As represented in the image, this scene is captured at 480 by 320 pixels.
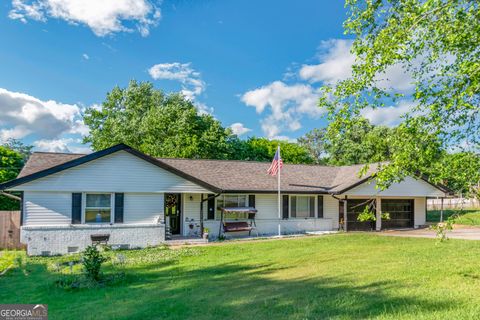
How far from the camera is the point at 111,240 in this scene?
54.4 ft

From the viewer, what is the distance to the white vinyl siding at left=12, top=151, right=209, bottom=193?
16016mm

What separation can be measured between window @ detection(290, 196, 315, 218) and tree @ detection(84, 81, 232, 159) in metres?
13.4

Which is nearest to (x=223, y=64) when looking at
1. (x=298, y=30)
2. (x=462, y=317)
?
(x=298, y=30)

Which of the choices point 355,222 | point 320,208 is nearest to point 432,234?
point 355,222

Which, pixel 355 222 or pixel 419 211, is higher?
pixel 419 211

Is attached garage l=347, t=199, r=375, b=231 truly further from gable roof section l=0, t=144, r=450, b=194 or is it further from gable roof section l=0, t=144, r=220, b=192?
gable roof section l=0, t=144, r=220, b=192

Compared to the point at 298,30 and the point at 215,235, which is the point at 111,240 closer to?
the point at 215,235

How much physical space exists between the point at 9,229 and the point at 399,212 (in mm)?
22607

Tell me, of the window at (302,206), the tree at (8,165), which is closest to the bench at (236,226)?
the window at (302,206)

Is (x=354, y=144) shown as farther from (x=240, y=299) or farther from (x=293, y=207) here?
(x=240, y=299)

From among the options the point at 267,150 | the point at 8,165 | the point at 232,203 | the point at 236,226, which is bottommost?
the point at 236,226

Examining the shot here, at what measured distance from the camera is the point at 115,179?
17.0 metres

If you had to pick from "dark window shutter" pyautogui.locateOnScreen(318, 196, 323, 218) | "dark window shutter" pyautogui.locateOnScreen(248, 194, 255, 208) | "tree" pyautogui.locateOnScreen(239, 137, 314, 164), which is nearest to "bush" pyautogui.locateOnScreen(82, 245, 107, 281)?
"dark window shutter" pyautogui.locateOnScreen(248, 194, 255, 208)

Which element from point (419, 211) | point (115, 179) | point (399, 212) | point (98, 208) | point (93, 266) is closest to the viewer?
point (93, 266)
